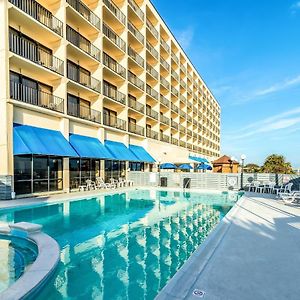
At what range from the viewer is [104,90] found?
2498 centimetres

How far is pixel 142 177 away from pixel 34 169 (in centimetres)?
1243

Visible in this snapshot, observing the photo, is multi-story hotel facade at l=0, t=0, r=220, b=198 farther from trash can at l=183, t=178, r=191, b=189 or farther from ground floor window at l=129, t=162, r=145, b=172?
trash can at l=183, t=178, r=191, b=189

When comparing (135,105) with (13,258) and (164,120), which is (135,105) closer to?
(164,120)

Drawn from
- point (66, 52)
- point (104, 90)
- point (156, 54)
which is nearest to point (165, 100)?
point (156, 54)

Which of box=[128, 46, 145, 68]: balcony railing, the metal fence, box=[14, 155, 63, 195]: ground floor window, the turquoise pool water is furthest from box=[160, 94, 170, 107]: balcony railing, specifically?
the turquoise pool water

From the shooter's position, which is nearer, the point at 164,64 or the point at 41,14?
the point at 41,14

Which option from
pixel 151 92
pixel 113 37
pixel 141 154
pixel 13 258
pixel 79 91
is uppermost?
pixel 113 37

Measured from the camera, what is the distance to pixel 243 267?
4.86 meters

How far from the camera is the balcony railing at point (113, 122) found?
2536 cm

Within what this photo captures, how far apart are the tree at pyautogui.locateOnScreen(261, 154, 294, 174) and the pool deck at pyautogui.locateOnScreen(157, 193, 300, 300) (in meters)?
Answer: 37.2

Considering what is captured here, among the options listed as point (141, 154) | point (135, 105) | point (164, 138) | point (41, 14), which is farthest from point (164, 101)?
point (41, 14)

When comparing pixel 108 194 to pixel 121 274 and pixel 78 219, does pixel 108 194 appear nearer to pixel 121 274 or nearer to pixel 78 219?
pixel 78 219

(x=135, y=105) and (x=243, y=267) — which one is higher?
(x=135, y=105)

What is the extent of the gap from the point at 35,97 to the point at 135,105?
14299 millimetres
